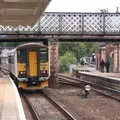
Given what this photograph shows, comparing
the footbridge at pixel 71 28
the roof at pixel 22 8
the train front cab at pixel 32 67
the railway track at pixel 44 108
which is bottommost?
the railway track at pixel 44 108

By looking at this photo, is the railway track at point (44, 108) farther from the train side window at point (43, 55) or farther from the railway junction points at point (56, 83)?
the train side window at point (43, 55)

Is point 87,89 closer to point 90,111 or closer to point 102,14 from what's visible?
point 90,111

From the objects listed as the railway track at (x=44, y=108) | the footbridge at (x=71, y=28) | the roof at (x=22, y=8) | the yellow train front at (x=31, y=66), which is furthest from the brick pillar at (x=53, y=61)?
the roof at (x=22, y=8)

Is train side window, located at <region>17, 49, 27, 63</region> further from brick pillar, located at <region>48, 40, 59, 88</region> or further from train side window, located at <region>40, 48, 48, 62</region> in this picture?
brick pillar, located at <region>48, 40, 59, 88</region>

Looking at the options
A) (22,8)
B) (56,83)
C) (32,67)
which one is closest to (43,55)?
(32,67)

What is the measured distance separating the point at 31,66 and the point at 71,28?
29.2ft

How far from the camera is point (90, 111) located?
2153cm

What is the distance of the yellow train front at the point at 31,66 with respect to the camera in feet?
103

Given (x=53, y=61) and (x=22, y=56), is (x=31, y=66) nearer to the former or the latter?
(x=22, y=56)

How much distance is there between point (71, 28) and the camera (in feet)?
130

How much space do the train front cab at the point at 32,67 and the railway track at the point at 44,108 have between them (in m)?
0.76

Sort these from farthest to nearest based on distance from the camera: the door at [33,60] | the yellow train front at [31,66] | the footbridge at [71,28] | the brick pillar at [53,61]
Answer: the footbridge at [71,28] < the brick pillar at [53,61] < the door at [33,60] < the yellow train front at [31,66]

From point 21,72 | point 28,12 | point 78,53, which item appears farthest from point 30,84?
point 78,53

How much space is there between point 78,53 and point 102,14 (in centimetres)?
5358
